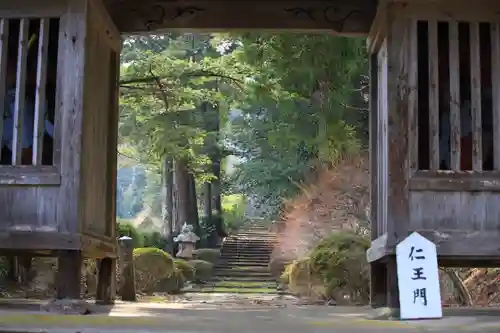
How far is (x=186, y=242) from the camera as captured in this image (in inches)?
793

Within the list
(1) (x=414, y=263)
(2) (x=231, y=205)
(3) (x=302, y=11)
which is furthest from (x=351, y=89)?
(2) (x=231, y=205)

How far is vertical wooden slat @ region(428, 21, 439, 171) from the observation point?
4660 mm

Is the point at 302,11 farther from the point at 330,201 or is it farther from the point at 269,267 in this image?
the point at 269,267

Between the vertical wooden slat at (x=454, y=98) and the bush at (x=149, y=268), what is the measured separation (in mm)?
8864

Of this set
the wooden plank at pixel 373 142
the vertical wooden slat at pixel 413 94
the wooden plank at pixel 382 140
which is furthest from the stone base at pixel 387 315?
the wooden plank at pixel 373 142

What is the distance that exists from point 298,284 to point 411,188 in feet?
26.4

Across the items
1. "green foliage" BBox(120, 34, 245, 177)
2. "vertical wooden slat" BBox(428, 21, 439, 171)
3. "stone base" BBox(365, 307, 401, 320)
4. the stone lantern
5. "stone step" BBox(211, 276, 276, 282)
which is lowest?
"stone step" BBox(211, 276, 276, 282)

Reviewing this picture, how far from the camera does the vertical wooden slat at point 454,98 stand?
15.4 ft

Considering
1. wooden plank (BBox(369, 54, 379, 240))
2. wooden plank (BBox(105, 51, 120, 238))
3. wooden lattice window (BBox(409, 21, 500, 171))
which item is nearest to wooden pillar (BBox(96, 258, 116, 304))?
wooden plank (BBox(105, 51, 120, 238))

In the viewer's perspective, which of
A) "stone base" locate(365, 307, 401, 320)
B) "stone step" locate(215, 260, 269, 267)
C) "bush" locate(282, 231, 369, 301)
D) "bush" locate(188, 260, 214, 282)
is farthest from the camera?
"stone step" locate(215, 260, 269, 267)

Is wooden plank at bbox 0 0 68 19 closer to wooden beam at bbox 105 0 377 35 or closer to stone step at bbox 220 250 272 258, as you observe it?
wooden beam at bbox 105 0 377 35

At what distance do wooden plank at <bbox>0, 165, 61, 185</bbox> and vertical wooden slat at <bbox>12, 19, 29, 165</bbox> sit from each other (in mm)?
97

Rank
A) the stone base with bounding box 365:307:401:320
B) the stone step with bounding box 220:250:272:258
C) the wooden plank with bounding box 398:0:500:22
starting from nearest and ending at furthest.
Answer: the stone base with bounding box 365:307:401:320 < the wooden plank with bounding box 398:0:500:22 < the stone step with bounding box 220:250:272:258

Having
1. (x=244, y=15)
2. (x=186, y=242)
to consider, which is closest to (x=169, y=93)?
(x=244, y=15)
